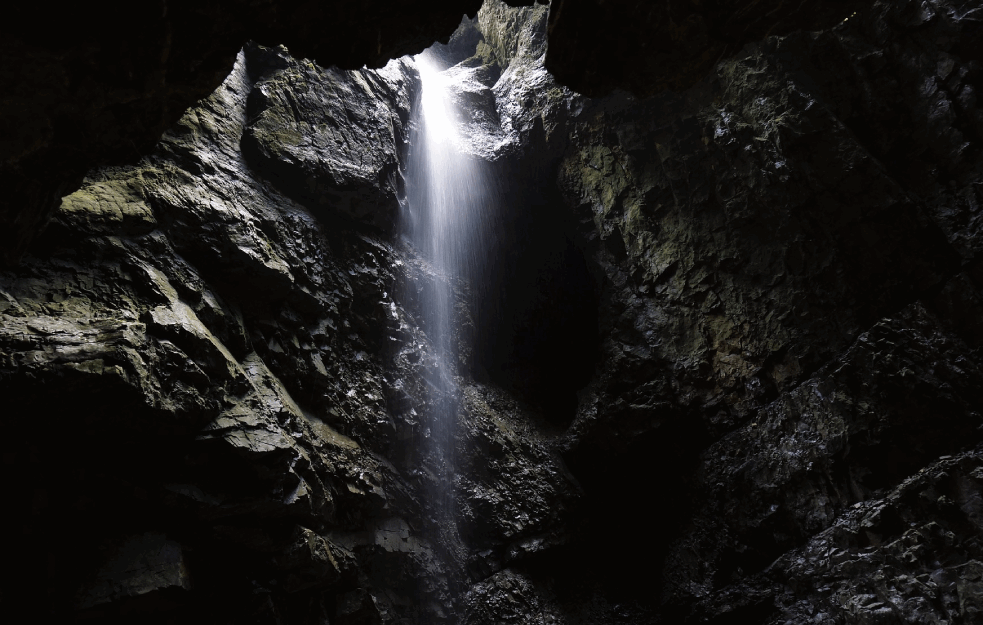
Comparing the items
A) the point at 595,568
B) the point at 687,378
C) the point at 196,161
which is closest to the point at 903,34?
the point at 687,378

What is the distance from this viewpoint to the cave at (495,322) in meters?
3.50

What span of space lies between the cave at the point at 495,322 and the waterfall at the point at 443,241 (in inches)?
2.7

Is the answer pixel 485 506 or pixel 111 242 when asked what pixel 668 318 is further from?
pixel 111 242

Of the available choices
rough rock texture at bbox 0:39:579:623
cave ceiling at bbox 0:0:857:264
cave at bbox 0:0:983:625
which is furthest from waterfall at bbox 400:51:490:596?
cave ceiling at bbox 0:0:857:264

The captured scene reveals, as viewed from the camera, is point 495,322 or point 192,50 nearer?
point 192,50

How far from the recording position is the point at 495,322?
927 centimetres

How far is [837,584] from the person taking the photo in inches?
197

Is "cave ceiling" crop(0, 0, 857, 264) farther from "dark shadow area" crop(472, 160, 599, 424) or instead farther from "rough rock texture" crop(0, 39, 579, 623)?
"dark shadow area" crop(472, 160, 599, 424)

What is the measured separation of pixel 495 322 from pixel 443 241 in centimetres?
172

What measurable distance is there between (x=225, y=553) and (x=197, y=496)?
1.97ft

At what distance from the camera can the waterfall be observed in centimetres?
697

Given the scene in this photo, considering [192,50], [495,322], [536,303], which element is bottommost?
[192,50]

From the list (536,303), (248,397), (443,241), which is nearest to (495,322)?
(536,303)

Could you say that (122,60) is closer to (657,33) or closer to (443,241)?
(657,33)
